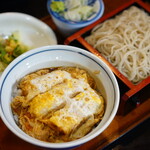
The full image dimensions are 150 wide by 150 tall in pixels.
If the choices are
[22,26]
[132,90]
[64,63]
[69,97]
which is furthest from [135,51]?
[22,26]

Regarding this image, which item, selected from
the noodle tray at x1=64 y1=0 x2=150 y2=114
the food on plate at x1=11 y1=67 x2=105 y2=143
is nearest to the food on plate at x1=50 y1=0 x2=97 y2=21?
the noodle tray at x1=64 y1=0 x2=150 y2=114

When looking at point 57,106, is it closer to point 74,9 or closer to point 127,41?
point 127,41

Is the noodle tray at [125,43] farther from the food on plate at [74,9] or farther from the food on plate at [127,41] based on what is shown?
the food on plate at [74,9]

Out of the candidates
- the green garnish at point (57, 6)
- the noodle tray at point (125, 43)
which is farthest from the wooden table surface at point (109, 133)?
the green garnish at point (57, 6)

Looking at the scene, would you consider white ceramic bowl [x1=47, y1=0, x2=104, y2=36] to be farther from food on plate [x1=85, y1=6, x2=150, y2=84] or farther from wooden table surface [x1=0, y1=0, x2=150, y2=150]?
wooden table surface [x1=0, y1=0, x2=150, y2=150]

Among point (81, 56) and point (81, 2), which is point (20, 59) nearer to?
point (81, 56)

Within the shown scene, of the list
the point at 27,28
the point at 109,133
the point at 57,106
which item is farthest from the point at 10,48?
the point at 109,133
